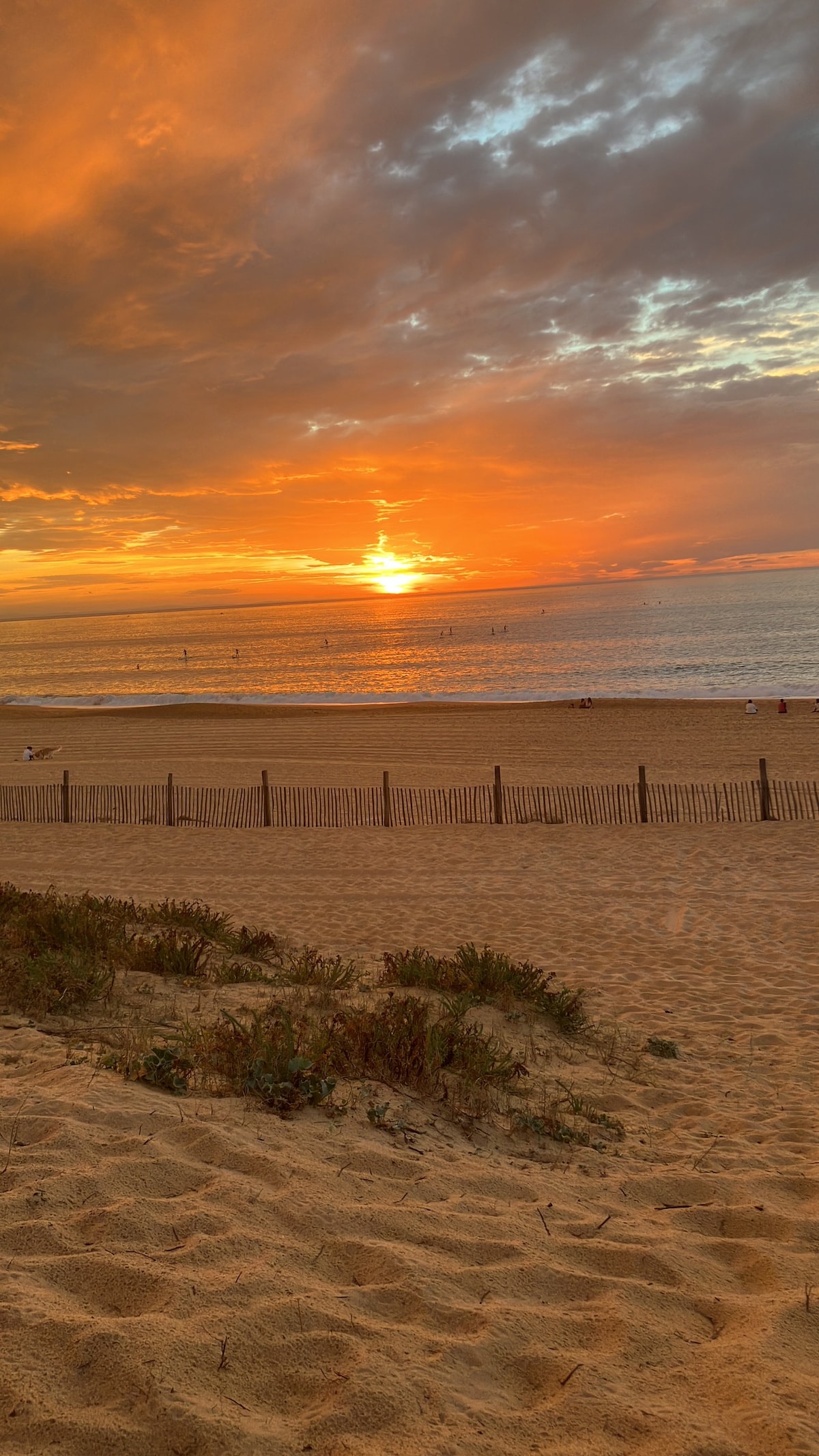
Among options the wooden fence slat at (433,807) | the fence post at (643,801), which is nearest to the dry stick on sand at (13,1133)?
the wooden fence slat at (433,807)

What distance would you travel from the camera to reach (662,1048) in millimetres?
6230

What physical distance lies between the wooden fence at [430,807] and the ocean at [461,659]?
2904cm

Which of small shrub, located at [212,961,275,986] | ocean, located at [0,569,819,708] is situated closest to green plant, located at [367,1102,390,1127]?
small shrub, located at [212,961,275,986]

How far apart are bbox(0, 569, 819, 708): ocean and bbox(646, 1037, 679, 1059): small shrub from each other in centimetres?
4191

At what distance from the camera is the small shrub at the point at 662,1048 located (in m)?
6.13

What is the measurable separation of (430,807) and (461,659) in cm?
6129

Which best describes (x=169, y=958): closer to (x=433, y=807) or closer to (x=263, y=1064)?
(x=263, y=1064)

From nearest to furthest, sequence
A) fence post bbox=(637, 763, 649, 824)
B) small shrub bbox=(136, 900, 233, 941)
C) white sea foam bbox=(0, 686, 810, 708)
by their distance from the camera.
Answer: small shrub bbox=(136, 900, 233, 941) < fence post bbox=(637, 763, 649, 824) < white sea foam bbox=(0, 686, 810, 708)

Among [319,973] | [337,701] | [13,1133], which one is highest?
[337,701]

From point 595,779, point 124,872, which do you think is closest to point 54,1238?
point 124,872

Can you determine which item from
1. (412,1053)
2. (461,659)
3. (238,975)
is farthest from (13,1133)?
(461,659)

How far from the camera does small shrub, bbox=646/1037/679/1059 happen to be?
613 cm

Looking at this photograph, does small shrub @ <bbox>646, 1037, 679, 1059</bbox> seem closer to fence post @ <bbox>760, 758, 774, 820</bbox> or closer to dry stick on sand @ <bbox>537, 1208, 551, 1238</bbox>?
dry stick on sand @ <bbox>537, 1208, 551, 1238</bbox>

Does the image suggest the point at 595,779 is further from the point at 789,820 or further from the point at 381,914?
the point at 381,914
